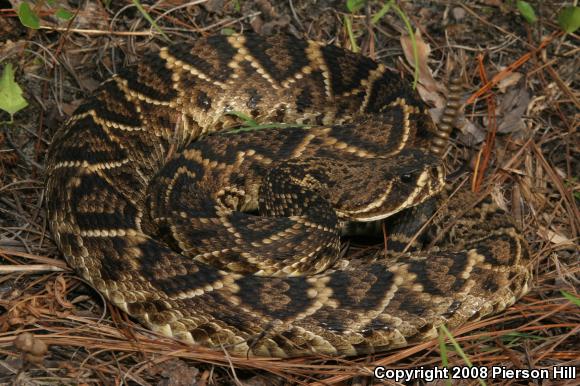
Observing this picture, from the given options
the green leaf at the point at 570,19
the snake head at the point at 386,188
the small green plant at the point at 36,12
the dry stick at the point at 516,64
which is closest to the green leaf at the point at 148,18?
the small green plant at the point at 36,12

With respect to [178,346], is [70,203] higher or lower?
higher

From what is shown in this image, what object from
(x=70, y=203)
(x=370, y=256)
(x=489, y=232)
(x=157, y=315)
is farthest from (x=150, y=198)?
(x=489, y=232)

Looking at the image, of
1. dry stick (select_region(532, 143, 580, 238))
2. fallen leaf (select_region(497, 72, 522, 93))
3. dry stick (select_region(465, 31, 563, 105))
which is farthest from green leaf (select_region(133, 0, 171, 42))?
dry stick (select_region(532, 143, 580, 238))

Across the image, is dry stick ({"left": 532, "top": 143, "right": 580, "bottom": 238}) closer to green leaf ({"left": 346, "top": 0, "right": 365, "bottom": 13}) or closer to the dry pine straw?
the dry pine straw

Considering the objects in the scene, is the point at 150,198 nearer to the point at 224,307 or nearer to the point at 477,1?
the point at 224,307

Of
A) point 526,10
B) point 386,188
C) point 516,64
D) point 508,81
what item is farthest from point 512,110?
point 386,188

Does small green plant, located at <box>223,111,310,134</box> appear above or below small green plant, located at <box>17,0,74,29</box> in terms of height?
below
